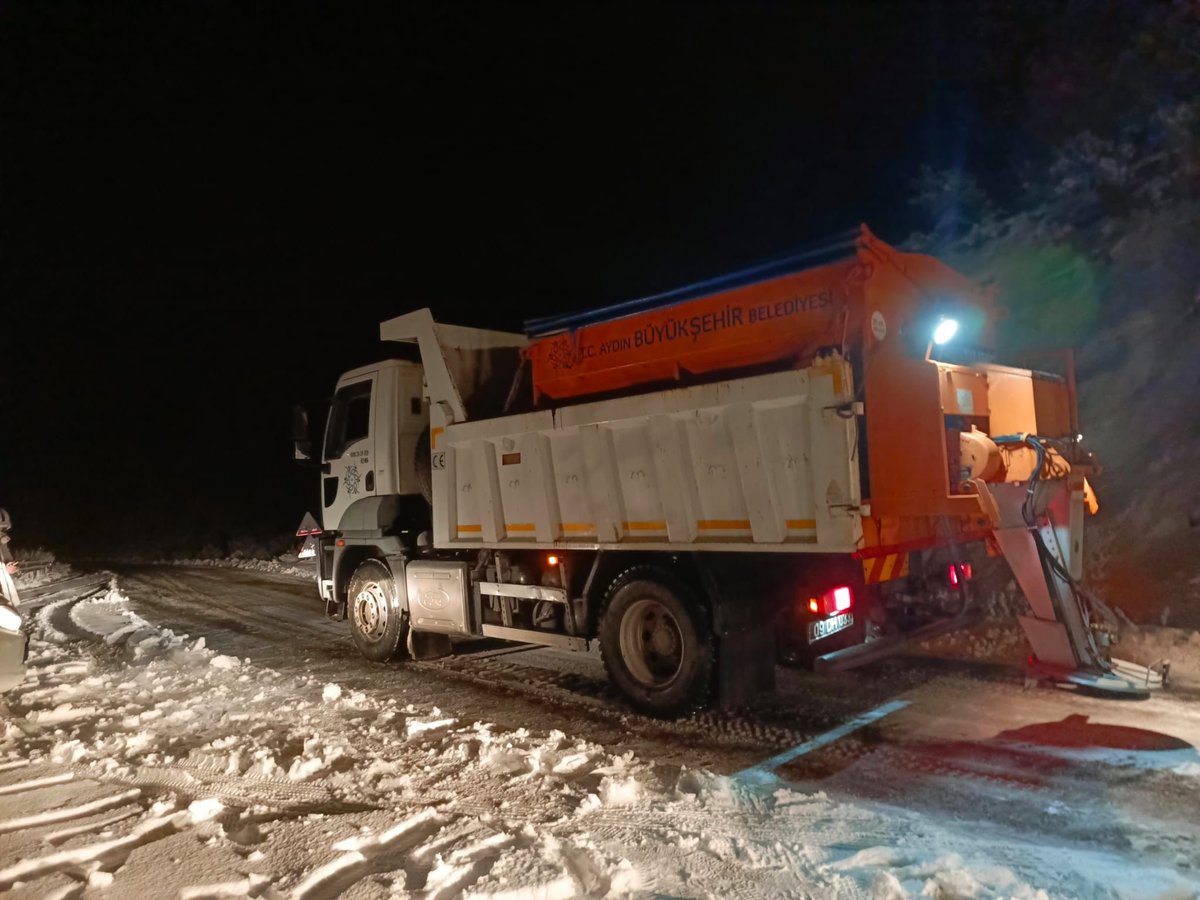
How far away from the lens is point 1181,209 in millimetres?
11836

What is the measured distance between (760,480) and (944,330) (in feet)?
5.92

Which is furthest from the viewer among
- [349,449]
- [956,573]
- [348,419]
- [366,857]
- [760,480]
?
[348,419]

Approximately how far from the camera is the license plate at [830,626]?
5887mm

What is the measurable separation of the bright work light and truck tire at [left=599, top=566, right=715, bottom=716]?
257 cm

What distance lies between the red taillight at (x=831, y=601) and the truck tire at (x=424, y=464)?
4346 mm

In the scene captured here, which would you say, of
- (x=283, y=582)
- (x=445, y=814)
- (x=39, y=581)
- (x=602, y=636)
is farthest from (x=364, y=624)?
(x=39, y=581)

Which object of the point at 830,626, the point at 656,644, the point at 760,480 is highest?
the point at 760,480

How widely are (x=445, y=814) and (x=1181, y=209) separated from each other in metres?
12.8

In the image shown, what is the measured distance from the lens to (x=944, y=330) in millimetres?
6082

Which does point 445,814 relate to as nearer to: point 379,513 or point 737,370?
point 737,370

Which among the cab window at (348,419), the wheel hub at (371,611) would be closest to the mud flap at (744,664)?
the wheel hub at (371,611)

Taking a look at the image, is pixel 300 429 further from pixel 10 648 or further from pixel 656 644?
pixel 656 644

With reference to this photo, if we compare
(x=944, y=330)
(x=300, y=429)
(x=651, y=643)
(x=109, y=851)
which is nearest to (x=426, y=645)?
(x=300, y=429)

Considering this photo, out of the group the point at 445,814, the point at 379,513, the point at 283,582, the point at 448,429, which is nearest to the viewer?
the point at 445,814
